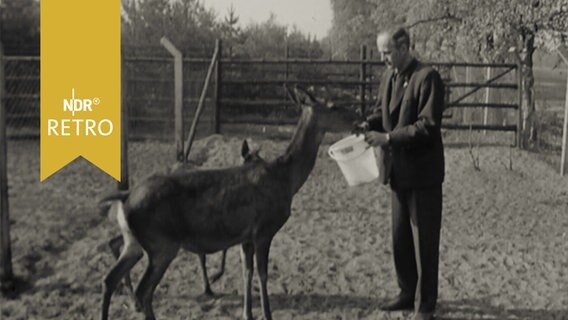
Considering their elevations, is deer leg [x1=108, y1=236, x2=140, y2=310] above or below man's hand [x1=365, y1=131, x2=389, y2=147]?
below

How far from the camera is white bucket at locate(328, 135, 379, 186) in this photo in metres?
5.44

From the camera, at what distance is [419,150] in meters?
5.26

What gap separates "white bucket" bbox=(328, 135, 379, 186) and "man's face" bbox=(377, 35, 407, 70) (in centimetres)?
61

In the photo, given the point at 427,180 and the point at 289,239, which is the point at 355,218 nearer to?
the point at 289,239

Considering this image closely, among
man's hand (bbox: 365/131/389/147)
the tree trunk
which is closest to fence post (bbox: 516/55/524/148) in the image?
the tree trunk

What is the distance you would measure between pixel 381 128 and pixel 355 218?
3667mm

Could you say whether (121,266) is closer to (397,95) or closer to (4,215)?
(4,215)

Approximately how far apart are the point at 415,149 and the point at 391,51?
2.41ft

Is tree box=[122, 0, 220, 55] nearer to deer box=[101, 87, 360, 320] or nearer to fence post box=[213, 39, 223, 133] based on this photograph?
fence post box=[213, 39, 223, 133]

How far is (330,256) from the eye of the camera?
24.1 feet

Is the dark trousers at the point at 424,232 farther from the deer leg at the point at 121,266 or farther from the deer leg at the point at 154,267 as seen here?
the deer leg at the point at 121,266

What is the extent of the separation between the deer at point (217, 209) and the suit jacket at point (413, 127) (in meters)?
0.34

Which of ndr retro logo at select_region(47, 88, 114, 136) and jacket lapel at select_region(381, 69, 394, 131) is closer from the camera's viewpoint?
jacket lapel at select_region(381, 69, 394, 131)

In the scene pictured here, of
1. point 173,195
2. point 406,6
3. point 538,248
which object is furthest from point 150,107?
point 173,195
